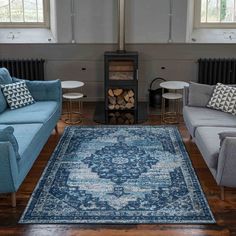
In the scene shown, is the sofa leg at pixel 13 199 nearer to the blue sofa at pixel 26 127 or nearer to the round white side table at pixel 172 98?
the blue sofa at pixel 26 127

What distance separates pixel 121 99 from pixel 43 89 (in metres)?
1.24

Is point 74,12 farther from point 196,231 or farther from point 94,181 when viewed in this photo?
point 196,231

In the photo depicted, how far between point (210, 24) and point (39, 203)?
4373 mm

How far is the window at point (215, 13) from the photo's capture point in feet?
21.5

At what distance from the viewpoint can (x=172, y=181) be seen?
396cm

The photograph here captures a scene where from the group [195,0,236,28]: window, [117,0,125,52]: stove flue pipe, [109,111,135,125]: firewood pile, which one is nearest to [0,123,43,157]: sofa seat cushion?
[109,111,135,125]: firewood pile

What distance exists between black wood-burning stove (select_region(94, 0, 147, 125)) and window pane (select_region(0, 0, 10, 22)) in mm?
1929

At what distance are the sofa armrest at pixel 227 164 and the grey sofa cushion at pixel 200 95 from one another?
1587mm

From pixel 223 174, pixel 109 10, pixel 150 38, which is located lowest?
pixel 223 174

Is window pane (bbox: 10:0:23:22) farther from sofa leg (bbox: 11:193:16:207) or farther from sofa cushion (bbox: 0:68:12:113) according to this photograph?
sofa leg (bbox: 11:193:16:207)

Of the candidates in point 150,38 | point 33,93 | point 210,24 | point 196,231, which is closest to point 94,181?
point 196,231

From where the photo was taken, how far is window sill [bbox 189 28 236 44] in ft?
21.1

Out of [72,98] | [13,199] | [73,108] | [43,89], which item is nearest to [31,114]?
[43,89]

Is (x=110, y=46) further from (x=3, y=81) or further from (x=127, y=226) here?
(x=127, y=226)
